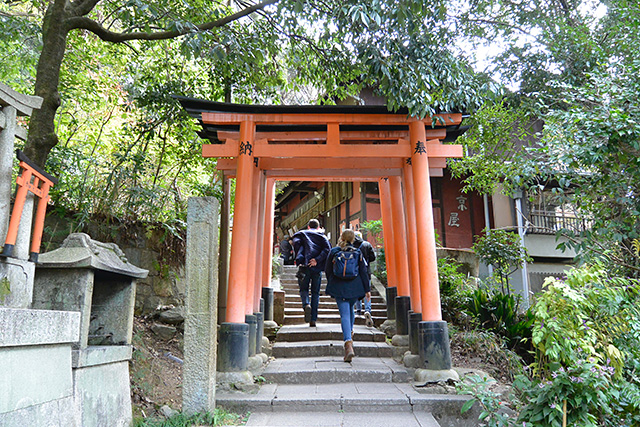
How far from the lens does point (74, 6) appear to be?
5891 millimetres

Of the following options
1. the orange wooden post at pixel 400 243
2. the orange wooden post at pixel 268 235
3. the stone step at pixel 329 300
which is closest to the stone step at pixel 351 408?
the orange wooden post at pixel 400 243

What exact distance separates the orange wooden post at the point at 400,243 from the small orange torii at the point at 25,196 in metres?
5.39

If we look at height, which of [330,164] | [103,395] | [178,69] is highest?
[178,69]

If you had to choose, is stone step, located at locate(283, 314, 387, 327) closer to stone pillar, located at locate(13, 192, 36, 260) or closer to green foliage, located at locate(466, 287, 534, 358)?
green foliage, located at locate(466, 287, 534, 358)

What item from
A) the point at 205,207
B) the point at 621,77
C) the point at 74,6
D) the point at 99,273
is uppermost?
the point at 74,6

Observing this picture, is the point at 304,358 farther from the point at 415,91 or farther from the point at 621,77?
the point at 621,77

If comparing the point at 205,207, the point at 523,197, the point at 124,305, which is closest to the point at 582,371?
the point at 205,207

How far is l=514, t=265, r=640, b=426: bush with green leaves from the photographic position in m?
3.77

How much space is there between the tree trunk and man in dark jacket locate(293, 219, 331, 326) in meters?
4.46

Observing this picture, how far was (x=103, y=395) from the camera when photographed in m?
3.86

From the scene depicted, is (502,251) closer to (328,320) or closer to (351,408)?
(328,320)

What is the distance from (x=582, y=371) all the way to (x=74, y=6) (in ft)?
24.1

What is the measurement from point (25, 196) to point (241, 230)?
117 inches

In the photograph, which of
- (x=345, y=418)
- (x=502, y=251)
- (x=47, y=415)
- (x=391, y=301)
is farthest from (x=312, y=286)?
(x=47, y=415)
